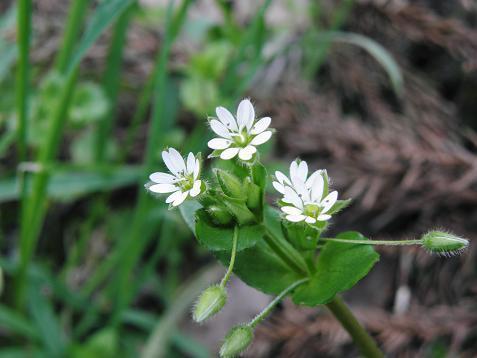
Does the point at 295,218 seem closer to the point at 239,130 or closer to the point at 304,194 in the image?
the point at 304,194

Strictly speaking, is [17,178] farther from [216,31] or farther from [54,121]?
[216,31]

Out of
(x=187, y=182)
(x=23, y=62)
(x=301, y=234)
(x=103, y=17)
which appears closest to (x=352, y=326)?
(x=301, y=234)

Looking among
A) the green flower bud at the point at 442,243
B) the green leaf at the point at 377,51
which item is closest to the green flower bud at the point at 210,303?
the green flower bud at the point at 442,243

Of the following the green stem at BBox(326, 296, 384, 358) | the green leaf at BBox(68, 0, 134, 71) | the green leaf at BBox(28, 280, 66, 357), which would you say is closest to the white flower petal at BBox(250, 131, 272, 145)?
the green stem at BBox(326, 296, 384, 358)

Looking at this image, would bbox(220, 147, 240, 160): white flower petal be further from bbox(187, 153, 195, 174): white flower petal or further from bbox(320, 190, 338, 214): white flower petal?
bbox(320, 190, 338, 214): white flower petal

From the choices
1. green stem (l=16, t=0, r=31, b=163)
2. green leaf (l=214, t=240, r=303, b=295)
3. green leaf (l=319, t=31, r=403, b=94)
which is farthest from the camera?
green leaf (l=319, t=31, r=403, b=94)

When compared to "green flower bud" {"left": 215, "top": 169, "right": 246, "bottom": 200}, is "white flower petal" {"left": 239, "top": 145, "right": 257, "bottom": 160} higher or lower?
higher

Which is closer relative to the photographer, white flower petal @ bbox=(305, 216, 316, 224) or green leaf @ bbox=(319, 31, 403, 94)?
white flower petal @ bbox=(305, 216, 316, 224)
